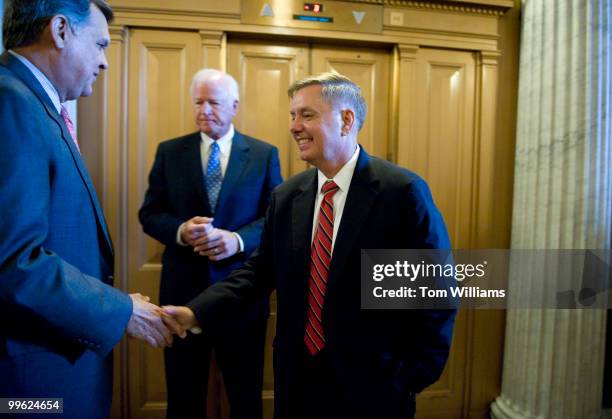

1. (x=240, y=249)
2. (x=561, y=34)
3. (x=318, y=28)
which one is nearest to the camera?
(x=240, y=249)

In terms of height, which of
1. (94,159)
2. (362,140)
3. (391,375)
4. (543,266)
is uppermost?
(362,140)

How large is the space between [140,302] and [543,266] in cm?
217

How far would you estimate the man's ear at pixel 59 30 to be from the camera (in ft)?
3.39

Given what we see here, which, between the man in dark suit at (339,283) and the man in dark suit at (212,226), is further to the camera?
the man in dark suit at (212,226)

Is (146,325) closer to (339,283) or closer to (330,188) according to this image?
(339,283)

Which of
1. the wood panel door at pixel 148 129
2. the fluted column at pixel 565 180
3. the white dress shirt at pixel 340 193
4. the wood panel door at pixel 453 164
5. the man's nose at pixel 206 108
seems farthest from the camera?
the wood panel door at pixel 453 164

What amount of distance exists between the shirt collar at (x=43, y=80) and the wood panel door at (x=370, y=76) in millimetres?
1676

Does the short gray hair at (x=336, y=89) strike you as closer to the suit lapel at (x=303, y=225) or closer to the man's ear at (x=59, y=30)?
the suit lapel at (x=303, y=225)

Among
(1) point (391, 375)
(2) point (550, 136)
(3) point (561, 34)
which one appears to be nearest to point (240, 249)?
(1) point (391, 375)

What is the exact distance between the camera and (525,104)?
2.49 metres

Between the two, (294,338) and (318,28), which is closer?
(294,338)

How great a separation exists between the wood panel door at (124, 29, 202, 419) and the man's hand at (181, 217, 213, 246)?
24.3 inches

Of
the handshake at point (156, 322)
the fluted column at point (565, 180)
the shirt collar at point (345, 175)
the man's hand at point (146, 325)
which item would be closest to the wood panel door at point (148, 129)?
the handshake at point (156, 322)

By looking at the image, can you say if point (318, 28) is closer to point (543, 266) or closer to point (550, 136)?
point (550, 136)
